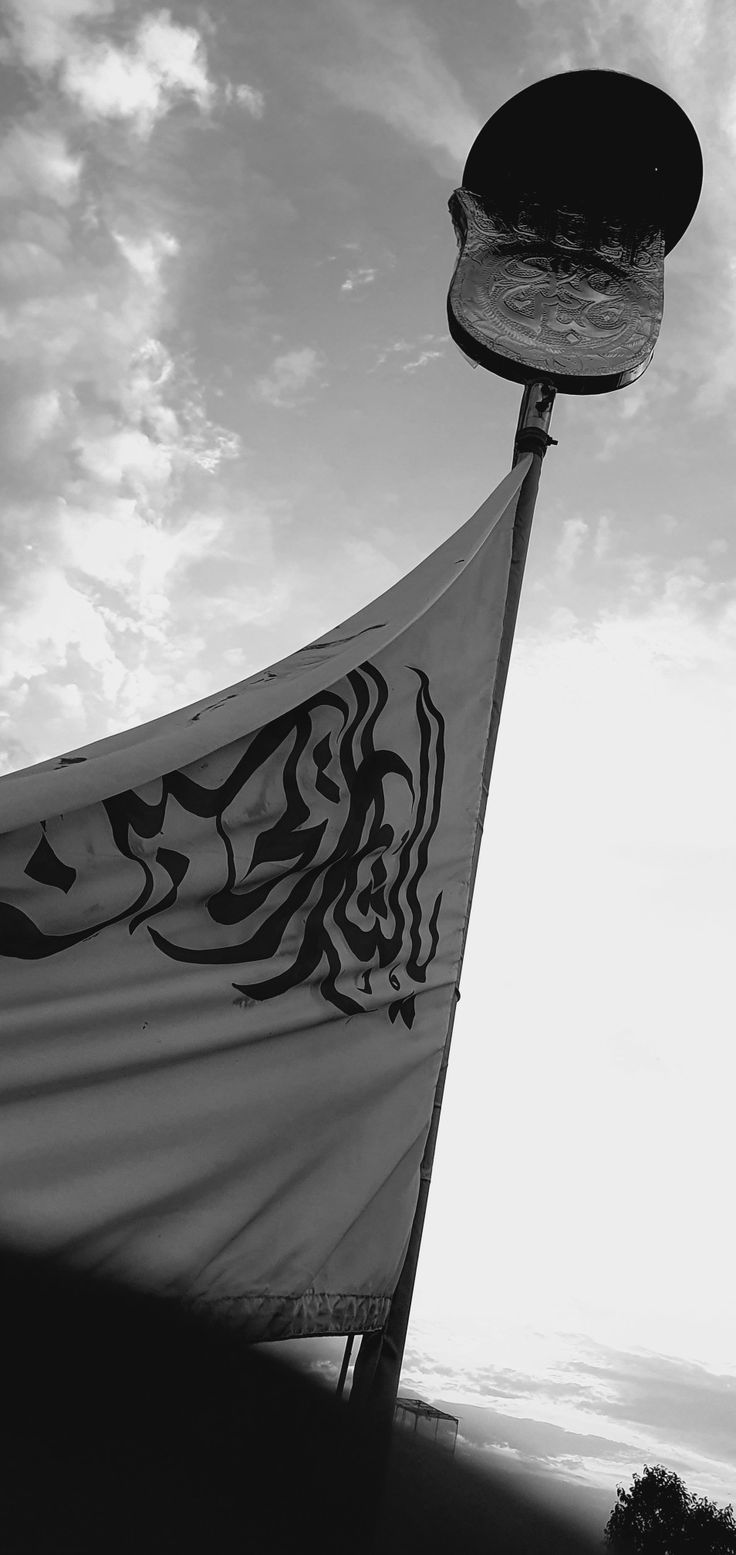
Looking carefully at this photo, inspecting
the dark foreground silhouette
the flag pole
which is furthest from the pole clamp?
the dark foreground silhouette

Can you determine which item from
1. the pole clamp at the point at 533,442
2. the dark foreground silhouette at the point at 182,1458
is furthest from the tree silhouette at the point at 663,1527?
the pole clamp at the point at 533,442

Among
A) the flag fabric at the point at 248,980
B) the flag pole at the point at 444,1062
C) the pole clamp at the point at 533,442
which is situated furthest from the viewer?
the pole clamp at the point at 533,442

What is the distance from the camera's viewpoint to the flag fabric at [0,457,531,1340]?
183 centimetres

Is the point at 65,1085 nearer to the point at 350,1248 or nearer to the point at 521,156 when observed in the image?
the point at 350,1248

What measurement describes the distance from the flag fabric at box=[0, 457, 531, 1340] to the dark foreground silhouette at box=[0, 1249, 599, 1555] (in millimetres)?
81

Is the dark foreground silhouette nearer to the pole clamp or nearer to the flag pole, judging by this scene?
the flag pole

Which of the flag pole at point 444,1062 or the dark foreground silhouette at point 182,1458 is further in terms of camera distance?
the flag pole at point 444,1062

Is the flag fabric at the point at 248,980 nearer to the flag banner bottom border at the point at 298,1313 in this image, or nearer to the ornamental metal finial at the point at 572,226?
the flag banner bottom border at the point at 298,1313

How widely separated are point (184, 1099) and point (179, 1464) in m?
0.62

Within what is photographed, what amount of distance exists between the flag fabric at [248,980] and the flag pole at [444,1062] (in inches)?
3.3

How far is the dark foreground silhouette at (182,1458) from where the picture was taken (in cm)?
140

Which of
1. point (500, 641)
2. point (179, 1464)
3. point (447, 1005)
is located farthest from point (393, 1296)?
point (500, 641)

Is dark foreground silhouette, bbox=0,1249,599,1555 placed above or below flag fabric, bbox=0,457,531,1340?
below

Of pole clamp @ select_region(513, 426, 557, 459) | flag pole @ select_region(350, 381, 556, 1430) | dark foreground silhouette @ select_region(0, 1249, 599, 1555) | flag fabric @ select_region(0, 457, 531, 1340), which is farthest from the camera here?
pole clamp @ select_region(513, 426, 557, 459)
